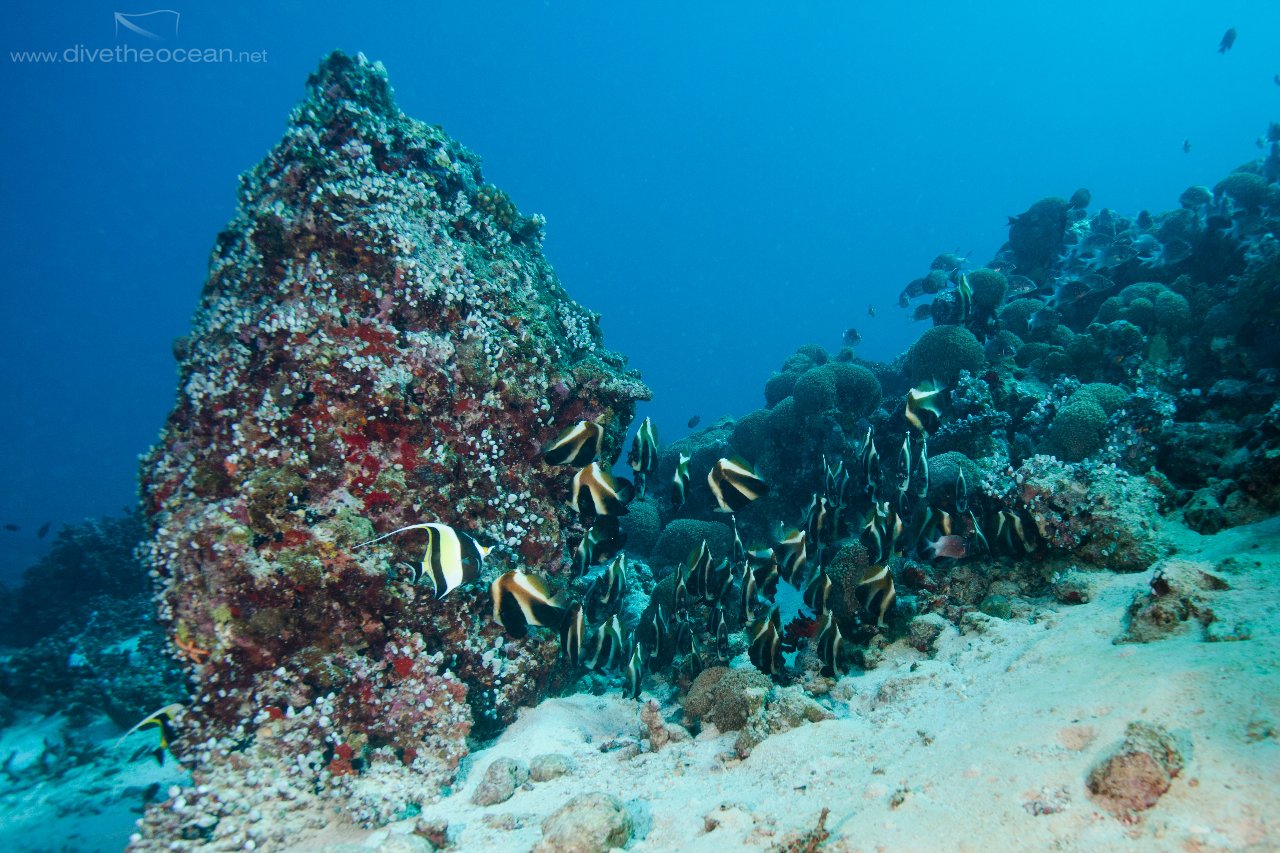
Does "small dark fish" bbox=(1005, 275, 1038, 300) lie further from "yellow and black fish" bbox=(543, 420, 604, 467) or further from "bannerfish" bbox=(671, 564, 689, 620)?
"yellow and black fish" bbox=(543, 420, 604, 467)

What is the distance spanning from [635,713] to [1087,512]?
4.61 m

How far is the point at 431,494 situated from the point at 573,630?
65.9 inches

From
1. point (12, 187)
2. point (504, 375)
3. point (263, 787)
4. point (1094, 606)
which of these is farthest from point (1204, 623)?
point (12, 187)

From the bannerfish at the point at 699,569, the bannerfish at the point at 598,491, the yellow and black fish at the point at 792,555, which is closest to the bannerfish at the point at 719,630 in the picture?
the bannerfish at the point at 699,569

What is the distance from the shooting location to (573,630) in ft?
14.8

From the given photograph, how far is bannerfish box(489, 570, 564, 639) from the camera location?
11.4 feet

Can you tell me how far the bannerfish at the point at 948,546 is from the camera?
530 centimetres

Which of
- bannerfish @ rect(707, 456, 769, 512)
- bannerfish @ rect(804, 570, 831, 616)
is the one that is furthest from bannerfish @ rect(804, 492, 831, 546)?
bannerfish @ rect(707, 456, 769, 512)

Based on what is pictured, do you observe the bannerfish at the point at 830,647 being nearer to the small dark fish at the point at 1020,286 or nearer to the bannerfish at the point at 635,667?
the bannerfish at the point at 635,667

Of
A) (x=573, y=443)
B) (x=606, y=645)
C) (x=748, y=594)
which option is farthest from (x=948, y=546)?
(x=573, y=443)

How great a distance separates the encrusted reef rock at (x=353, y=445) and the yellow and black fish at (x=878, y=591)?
2.78 m

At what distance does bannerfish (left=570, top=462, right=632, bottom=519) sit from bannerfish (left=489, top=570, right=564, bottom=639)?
742mm

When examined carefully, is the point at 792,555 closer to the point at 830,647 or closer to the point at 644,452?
the point at 830,647

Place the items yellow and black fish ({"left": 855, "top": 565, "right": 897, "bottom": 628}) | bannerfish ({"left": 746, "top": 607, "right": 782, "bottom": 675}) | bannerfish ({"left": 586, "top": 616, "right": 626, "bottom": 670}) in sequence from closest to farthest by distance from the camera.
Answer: yellow and black fish ({"left": 855, "top": 565, "right": 897, "bottom": 628}), bannerfish ({"left": 746, "top": 607, "right": 782, "bottom": 675}), bannerfish ({"left": 586, "top": 616, "right": 626, "bottom": 670})
